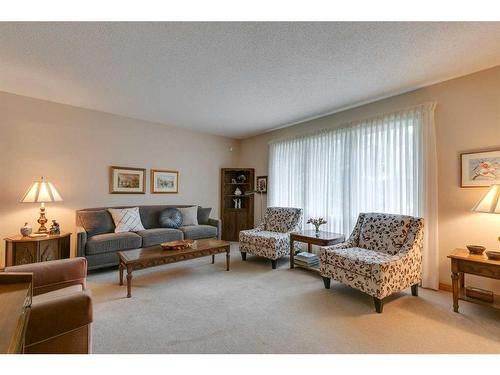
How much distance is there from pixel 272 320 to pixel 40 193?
3446 millimetres

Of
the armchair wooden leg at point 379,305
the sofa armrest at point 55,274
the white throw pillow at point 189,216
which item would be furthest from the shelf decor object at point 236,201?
the sofa armrest at point 55,274

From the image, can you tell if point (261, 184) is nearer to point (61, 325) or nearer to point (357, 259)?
point (357, 259)

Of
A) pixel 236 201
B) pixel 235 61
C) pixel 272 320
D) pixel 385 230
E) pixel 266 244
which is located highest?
pixel 235 61

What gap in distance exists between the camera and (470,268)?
→ 2242 mm

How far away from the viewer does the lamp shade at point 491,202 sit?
7.14ft

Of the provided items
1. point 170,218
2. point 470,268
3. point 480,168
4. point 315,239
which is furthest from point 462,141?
point 170,218

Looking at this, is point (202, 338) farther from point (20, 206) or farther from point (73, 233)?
point (20, 206)

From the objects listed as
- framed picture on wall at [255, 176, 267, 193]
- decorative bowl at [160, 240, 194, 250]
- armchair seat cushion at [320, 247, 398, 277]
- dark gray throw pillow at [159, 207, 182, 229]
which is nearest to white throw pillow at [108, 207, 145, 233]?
dark gray throw pillow at [159, 207, 182, 229]

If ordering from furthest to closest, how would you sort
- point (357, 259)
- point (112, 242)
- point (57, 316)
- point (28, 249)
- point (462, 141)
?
point (112, 242), point (28, 249), point (462, 141), point (357, 259), point (57, 316)

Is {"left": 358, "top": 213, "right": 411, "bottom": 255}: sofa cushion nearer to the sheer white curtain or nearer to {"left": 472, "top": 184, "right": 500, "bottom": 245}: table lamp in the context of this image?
the sheer white curtain

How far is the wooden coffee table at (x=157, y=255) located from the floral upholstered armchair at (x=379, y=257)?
1502mm

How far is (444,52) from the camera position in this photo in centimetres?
227

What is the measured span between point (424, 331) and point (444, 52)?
2.55m

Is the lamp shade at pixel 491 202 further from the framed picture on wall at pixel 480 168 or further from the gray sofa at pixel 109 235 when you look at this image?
the gray sofa at pixel 109 235
